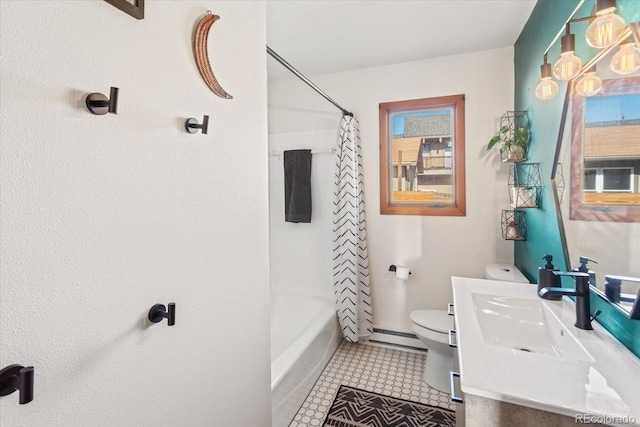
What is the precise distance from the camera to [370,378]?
2262 millimetres

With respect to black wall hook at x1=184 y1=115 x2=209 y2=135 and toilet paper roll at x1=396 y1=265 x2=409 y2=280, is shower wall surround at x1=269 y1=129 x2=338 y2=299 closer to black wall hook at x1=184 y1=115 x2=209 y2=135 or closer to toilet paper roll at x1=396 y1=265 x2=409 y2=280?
toilet paper roll at x1=396 y1=265 x2=409 y2=280

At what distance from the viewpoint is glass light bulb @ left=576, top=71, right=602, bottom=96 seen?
1162 millimetres

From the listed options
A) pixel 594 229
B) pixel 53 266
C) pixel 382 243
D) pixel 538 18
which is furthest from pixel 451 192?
pixel 53 266

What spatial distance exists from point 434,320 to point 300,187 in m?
1.54

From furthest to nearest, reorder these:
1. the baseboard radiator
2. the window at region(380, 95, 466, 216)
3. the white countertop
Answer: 1. the baseboard radiator
2. the window at region(380, 95, 466, 216)
3. the white countertop

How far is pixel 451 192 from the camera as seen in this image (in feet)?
8.50

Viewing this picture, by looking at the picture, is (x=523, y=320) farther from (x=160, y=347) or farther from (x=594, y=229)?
(x=160, y=347)

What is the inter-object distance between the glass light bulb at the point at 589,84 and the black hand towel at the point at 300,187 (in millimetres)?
1942

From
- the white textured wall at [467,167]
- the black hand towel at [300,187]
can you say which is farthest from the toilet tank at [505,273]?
the black hand towel at [300,187]

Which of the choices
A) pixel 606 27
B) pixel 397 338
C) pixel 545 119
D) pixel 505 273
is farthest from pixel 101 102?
pixel 397 338

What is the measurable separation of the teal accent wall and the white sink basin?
0.17m

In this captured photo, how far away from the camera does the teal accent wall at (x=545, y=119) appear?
1065mm

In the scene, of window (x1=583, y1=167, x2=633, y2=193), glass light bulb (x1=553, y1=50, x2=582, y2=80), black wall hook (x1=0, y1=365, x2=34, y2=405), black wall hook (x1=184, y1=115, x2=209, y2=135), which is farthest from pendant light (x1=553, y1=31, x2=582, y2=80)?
black wall hook (x1=0, y1=365, x2=34, y2=405)

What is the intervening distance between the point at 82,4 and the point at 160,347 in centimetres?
78
